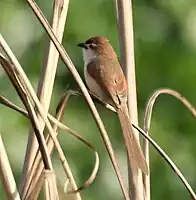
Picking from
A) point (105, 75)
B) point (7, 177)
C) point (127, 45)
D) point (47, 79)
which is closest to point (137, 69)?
point (105, 75)

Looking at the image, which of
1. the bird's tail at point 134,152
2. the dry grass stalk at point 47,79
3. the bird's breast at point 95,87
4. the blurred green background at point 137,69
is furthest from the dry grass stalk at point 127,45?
the blurred green background at point 137,69

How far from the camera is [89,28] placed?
508 cm

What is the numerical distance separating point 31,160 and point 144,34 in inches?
139

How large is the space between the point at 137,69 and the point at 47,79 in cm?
333

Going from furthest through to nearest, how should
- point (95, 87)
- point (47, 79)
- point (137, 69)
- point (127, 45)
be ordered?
point (137, 69) < point (95, 87) < point (127, 45) < point (47, 79)

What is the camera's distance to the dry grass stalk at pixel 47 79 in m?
1.99

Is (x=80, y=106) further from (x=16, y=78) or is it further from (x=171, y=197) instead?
(x=16, y=78)

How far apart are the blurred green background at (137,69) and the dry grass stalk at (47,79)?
8.51ft

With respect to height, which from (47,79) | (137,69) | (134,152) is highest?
(47,79)

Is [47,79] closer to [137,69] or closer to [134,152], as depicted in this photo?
[134,152]

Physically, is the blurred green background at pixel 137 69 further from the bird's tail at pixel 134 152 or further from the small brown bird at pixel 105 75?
the bird's tail at pixel 134 152

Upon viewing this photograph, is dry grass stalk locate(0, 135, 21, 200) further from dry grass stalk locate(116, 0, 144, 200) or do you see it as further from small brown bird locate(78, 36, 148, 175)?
small brown bird locate(78, 36, 148, 175)

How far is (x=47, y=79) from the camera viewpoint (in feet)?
6.63

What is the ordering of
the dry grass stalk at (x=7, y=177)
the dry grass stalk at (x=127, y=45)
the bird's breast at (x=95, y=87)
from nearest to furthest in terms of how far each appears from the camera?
1. the dry grass stalk at (x=7, y=177)
2. the dry grass stalk at (x=127, y=45)
3. the bird's breast at (x=95, y=87)
